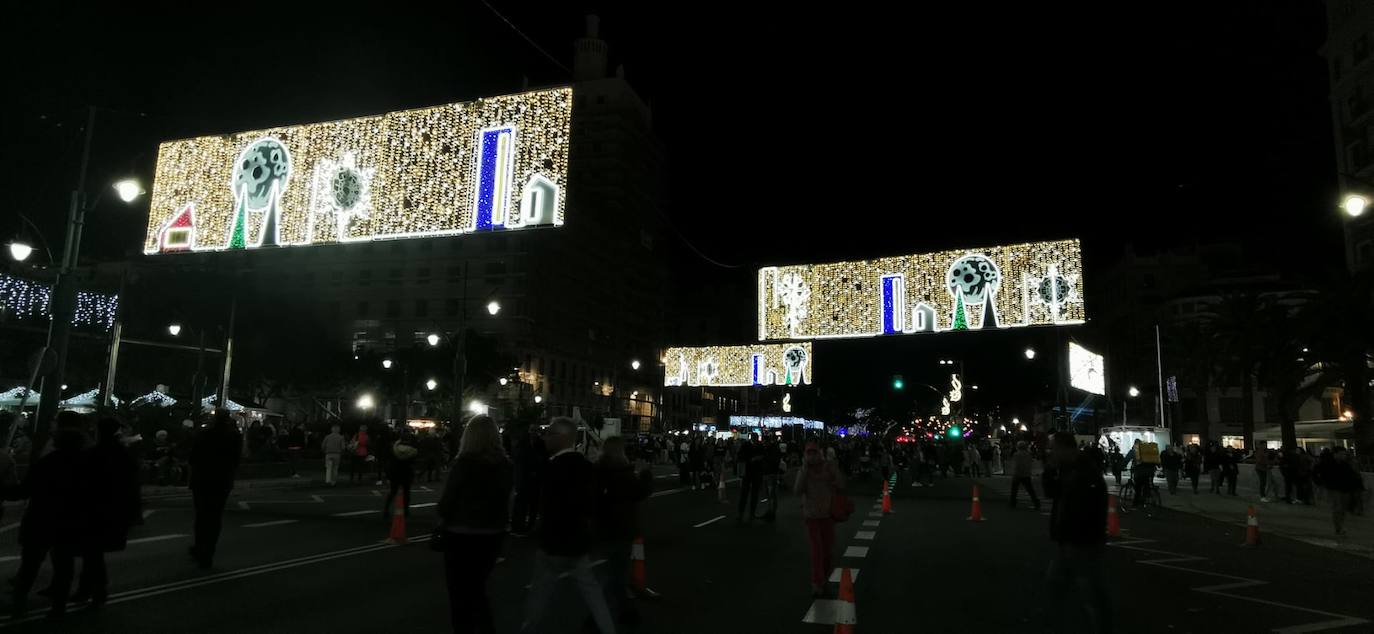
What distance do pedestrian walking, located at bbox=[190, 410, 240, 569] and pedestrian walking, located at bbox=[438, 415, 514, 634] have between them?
17.2 feet

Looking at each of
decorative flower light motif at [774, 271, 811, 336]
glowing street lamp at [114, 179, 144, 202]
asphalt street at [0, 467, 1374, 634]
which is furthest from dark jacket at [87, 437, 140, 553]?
decorative flower light motif at [774, 271, 811, 336]

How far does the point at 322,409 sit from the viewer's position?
66875mm

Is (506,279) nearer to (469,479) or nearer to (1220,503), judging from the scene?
(1220,503)

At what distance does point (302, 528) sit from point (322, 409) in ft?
188

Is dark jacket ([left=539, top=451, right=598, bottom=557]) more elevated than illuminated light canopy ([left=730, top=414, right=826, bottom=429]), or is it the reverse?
illuminated light canopy ([left=730, top=414, right=826, bottom=429])

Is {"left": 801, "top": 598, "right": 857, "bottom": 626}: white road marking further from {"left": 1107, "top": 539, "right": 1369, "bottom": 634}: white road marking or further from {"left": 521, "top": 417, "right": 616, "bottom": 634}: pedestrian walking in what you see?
{"left": 1107, "top": 539, "right": 1369, "bottom": 634}: white road marking

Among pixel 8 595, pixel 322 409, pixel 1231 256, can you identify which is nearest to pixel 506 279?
pixel 322 409

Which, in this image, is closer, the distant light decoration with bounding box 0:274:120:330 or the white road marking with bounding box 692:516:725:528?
the white road marking with bounding box 692:516:725:528

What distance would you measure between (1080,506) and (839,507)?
105 inches

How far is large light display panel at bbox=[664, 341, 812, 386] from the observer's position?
58.0 m

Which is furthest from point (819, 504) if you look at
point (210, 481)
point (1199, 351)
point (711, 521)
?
point (1199, 351)

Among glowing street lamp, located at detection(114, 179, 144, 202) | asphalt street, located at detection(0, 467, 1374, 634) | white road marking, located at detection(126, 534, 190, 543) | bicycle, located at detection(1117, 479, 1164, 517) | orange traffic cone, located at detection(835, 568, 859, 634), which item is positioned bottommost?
white road marking, located at detection(126, 534, 190, 543)

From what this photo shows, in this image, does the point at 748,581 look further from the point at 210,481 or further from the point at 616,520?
the point at 210,481

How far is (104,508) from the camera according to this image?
7355mm
